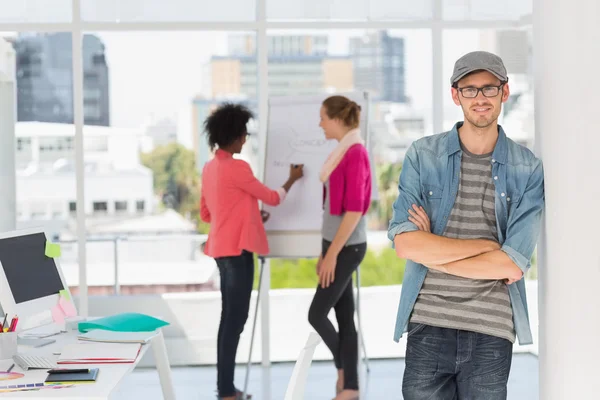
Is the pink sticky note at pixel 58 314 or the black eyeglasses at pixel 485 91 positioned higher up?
the black eyeglasses at pixel 485 91

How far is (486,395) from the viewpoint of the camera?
2.62m

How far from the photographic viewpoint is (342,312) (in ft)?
15.5

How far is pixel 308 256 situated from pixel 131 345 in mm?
2227

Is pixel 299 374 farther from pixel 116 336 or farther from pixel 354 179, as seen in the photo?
pixel 354 179

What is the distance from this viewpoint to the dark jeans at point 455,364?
262cm

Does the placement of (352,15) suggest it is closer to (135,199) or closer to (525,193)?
(135,199)

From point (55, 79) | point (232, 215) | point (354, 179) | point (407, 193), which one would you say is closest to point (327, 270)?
point (354, 179)

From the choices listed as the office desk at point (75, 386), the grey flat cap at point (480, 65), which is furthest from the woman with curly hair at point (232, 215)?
the grey flat cap at point (480, 65)

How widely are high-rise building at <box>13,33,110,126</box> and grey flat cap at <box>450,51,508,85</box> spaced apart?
12.2 ft

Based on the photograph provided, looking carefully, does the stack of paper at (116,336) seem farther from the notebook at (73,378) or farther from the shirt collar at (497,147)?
the shirt collar at (497,147)

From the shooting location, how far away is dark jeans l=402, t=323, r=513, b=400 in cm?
262

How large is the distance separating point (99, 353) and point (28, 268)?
22.1 inches

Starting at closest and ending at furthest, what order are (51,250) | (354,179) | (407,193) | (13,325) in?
(407,193) < (13,325) < (51,250) < (354,179)

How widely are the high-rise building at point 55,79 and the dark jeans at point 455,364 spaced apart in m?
3.73
